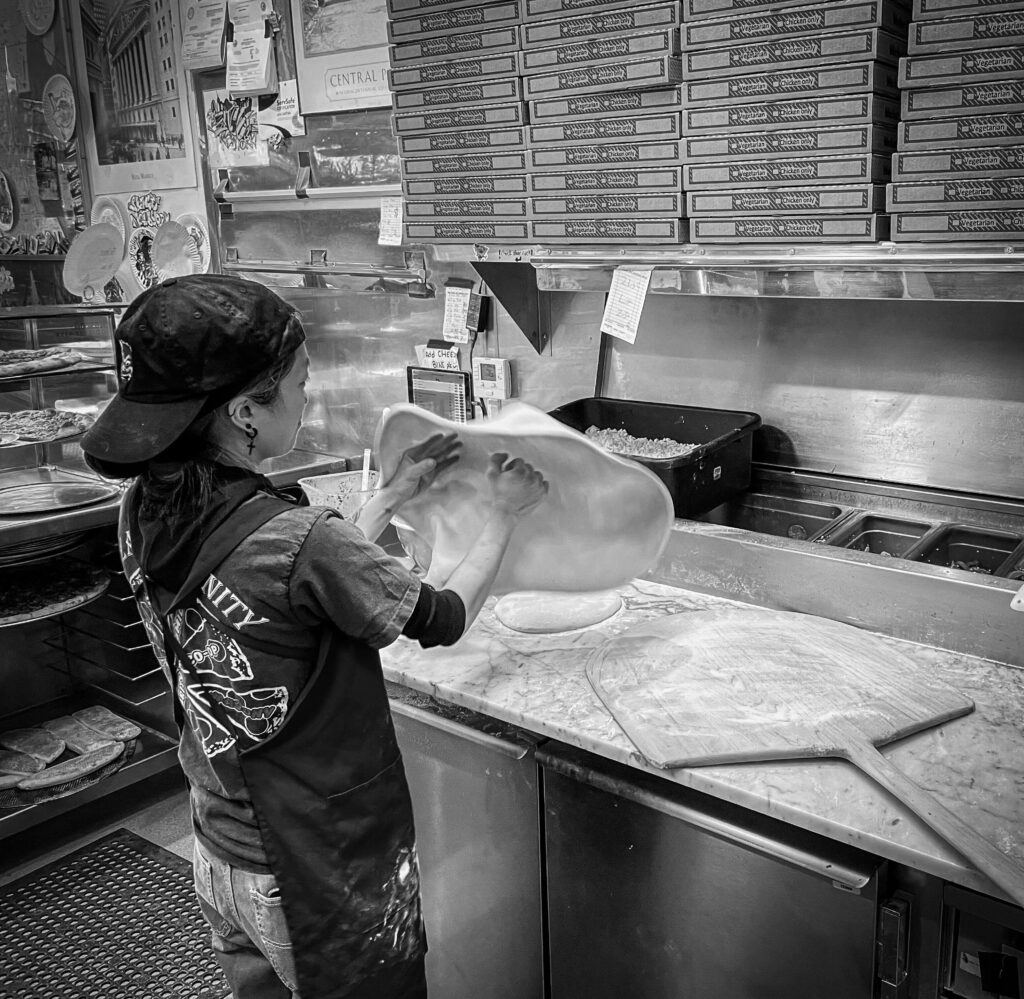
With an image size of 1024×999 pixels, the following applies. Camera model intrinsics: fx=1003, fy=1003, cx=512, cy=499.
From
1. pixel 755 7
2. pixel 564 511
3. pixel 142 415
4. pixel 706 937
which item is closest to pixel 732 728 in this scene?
pixel 706 937

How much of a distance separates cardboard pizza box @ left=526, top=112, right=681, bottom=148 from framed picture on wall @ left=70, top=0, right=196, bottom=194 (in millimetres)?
2056

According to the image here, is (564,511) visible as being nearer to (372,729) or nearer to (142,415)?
(372,729)

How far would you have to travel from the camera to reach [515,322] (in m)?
2.88

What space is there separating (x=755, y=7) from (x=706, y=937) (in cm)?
165

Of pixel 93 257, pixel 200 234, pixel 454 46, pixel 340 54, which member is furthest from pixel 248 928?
pixel 93 257

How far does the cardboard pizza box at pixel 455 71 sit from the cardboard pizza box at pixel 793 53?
46 centimetres

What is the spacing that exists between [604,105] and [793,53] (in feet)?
1.46

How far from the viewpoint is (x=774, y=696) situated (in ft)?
5.36

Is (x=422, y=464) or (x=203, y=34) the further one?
(x=203, y=34)

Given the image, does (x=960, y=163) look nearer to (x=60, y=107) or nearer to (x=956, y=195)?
(x=956, y=195)

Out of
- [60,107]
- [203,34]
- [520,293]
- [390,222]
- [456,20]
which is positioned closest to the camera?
[456,20]

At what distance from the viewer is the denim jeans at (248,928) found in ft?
4.67

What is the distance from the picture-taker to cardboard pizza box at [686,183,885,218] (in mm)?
1843

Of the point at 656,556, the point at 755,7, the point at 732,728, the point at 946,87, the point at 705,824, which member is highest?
the point at 755,7
